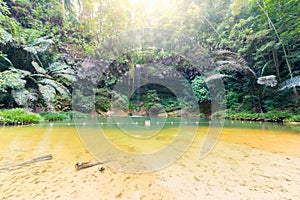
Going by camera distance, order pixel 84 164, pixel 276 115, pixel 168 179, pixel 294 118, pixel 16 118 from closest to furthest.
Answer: pixel 168 179
pixel 84 164
pixel 16 118
pixel 294 118
pixel 276 115

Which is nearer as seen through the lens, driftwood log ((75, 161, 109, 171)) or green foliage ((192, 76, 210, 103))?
driftwood log ((75, 161, 109, 171))

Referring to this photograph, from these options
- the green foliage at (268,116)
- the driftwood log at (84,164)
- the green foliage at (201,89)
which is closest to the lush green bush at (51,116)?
the driftwood log at (84,164)

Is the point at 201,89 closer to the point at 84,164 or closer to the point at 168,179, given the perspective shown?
the point at 168,179

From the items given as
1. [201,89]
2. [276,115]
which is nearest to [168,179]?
[276,115]

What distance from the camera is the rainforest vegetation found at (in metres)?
6.05

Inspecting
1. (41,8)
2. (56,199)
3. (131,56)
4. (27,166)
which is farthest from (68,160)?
(41,8)

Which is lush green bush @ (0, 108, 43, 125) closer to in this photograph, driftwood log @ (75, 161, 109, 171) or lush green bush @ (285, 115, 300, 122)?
driftwood log @ (75, 161, 109, 171)

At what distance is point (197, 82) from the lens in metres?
10.0

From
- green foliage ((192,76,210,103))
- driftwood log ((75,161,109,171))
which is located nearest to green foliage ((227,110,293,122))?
green foliage ((192,76,210,103))

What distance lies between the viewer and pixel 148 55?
10359 millimetres

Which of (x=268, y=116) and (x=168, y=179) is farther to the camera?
(x=268, y=116)

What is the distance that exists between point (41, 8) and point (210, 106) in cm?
1207

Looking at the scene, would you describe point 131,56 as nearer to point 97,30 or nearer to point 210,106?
point 97,30

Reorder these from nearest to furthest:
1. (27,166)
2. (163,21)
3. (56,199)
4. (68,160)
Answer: (56,199)
(27,166)
(68,160)
(163,21)
